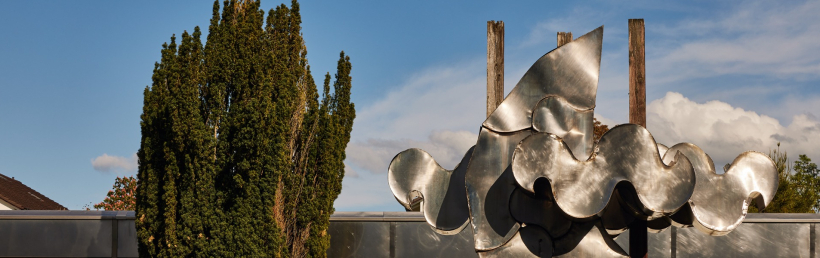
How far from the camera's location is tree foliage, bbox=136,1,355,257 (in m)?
8.66

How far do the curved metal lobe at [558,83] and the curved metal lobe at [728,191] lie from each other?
1081mm

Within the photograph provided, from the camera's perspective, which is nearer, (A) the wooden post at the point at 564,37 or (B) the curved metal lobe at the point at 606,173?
(B) the curved metal lobe at the point at 606,173

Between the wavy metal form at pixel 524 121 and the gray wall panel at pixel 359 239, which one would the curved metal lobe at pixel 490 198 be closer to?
the wavy metal form at pixel 524 121

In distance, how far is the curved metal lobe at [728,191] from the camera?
5.88 metres

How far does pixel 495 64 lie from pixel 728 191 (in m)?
2.93

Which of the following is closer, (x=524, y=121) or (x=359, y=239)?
(x=524, y=121)

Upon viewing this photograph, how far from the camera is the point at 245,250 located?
873 centimetres

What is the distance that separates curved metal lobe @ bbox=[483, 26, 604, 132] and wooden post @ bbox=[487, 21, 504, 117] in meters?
1.98

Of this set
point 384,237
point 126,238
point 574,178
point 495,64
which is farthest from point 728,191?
point 126,238

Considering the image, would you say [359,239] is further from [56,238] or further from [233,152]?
[56,238]

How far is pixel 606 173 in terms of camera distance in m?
5.57

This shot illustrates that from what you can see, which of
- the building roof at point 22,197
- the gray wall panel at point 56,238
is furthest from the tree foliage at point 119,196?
the gray wall panel at point 56,238

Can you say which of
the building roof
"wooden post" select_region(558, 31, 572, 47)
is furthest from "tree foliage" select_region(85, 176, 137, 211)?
"wooden post" select_region(558, 31, 572, 47)

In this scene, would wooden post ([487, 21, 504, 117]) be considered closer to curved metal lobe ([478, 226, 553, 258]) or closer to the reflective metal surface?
curved metal lobe ([478, 226, 553, 258])
